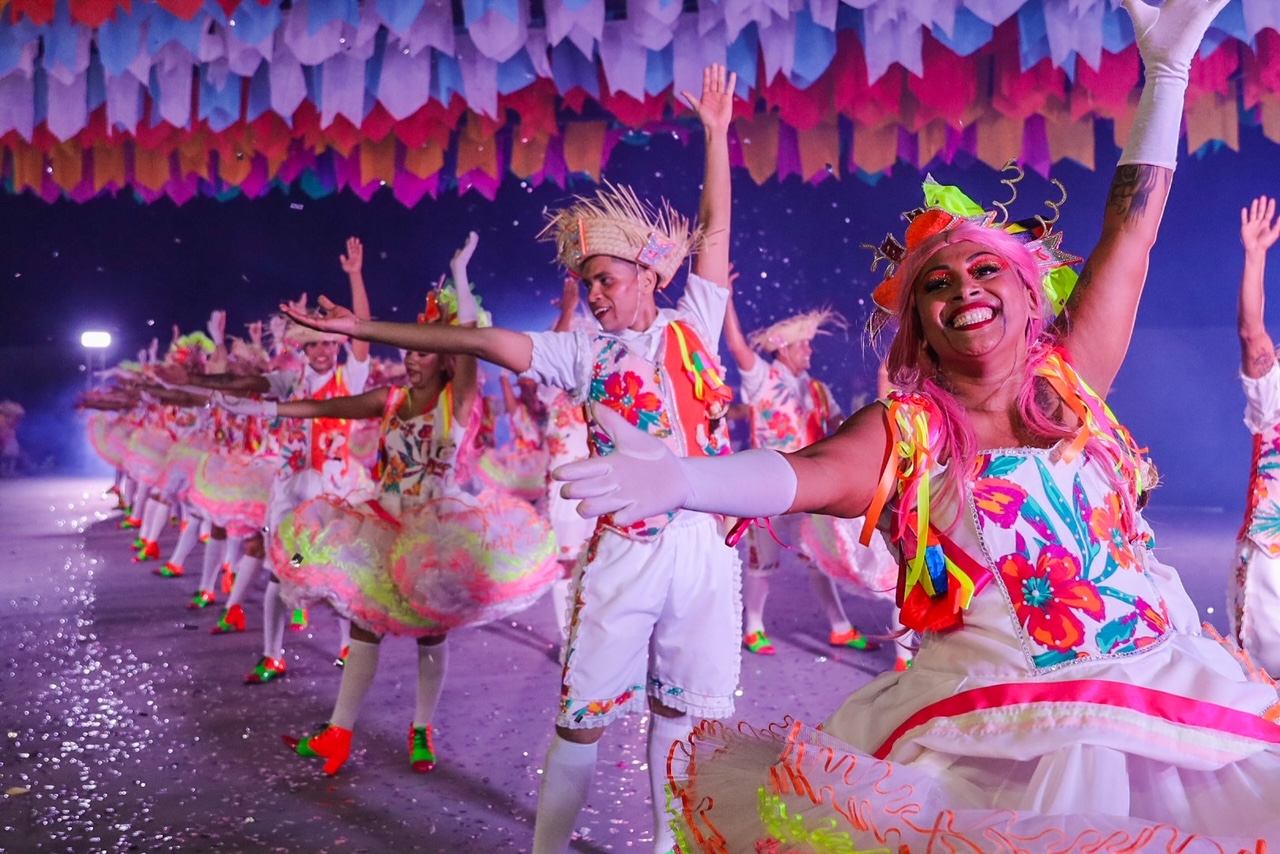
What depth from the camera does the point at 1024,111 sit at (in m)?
5.05

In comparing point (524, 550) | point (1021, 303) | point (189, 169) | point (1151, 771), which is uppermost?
point (189, 169)

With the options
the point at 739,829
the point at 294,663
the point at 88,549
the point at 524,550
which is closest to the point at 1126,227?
the point at 739,829

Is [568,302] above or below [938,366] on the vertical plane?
above

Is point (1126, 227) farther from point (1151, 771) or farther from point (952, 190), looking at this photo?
point (1151, 771)

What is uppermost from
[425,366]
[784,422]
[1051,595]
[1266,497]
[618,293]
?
[618,293]

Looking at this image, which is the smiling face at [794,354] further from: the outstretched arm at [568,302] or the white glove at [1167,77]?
the white glove at [1167,77]

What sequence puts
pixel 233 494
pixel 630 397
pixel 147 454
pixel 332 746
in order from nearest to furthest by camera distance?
pixel 630 397
pixel 332 746
pixel 233 494
pixel 147 454

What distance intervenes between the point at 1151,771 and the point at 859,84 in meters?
4.19

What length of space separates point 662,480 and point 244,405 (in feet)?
11.2

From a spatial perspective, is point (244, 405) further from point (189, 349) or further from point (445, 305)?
point (189, 349)

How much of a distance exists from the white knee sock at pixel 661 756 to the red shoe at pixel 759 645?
8.22 ft

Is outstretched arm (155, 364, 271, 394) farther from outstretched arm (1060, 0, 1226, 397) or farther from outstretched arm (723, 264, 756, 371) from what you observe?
outstretched arm (1060, 0, 1226, 397)

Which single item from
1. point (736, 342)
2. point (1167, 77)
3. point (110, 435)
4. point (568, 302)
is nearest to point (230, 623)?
point (568, 302)

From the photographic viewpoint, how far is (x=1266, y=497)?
12.9 ft
